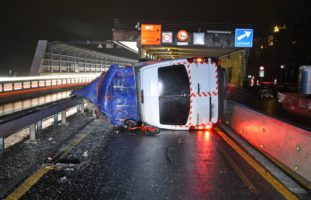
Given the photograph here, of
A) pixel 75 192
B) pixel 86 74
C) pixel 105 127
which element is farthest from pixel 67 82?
pixel 75 192

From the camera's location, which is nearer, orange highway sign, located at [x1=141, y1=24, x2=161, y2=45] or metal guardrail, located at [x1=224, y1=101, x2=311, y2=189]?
metal guardrail, located at [x1=224, y1=101, x2=311, y2=189]

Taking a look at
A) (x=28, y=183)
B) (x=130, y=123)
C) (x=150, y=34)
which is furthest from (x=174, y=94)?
(x=150, y=34)

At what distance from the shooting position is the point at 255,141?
295 inches

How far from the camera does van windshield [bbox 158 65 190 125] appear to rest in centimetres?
816

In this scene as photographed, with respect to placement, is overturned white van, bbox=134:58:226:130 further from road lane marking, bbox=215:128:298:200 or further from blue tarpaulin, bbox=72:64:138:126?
road lane marking, bbox=215:128:298:200

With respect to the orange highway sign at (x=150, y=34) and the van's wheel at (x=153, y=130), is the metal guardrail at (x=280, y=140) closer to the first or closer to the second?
the van's wheel at (x=153, y=130)

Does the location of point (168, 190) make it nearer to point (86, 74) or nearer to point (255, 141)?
point (255, 141)

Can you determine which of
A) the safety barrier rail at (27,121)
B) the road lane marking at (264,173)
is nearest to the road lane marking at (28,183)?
the safety barrier rail at (27,121)

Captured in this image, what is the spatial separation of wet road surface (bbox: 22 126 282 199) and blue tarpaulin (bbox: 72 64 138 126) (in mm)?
1245

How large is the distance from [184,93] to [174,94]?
25 cm

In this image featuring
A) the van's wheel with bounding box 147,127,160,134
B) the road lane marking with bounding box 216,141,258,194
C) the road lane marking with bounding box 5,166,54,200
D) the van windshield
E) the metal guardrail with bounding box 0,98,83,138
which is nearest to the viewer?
the road lane marking with bounding box 5,166,54,200

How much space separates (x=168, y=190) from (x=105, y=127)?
5.75m

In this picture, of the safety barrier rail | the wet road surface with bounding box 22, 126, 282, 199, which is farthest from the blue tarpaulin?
the safety barrier rail

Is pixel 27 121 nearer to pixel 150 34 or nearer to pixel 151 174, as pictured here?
pixel 151 174
